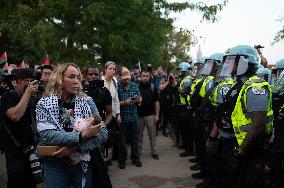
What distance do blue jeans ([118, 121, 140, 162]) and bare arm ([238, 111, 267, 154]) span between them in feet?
13.2

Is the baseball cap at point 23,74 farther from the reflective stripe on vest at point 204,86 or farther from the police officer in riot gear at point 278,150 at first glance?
the reflective stripe on vest at point 204,86

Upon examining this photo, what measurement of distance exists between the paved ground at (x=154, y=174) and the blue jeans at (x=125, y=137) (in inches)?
9.2

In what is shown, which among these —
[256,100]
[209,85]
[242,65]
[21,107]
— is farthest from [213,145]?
[21,107]

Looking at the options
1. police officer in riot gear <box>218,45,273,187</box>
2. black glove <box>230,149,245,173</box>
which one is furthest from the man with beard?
black glove <box>230,149,245,173</box>

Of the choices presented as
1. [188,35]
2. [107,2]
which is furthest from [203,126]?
[188,35]

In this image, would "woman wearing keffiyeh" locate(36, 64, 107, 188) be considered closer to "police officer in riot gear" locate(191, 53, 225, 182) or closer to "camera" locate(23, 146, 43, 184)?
"camera" locate(23, 146, 43, 184)

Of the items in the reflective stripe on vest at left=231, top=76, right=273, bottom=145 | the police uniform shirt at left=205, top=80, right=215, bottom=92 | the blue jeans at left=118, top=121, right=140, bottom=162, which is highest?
the police uniform shirt at left=205, top=80, right=215, bottom=92

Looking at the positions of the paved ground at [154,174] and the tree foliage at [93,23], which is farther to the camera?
the tree foliage at [93,23]

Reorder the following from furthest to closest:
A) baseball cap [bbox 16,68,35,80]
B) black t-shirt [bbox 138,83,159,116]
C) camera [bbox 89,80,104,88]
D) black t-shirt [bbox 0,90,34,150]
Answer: black t-shirt [bbox 138,83,159,116]
camera [bbox 89,80,104,88]
baseball cap [bbox 16,68,35,80]
black t-shirt [bbox 0,90,34,150]

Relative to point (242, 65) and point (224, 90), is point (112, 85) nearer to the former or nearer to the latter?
point (224, 90)

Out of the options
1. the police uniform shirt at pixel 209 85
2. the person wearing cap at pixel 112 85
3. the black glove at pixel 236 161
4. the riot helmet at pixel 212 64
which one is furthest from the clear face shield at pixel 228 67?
the person wearing cap at pixel 112 85

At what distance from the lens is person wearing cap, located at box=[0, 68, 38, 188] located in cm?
473

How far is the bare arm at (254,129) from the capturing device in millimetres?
4371

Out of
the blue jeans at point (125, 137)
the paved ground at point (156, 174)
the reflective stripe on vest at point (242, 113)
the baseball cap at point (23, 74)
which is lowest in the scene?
the paved ground at point (156, 174)
